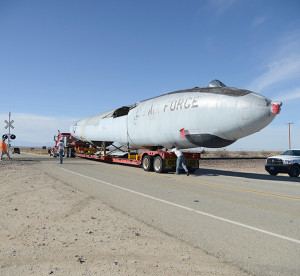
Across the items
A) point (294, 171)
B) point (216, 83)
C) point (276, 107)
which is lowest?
point (294, 171)

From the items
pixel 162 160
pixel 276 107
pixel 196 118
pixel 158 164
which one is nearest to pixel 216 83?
pixel 196 118

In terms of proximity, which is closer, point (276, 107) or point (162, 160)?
point (276, 107)

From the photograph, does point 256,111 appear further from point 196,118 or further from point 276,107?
point 196,118

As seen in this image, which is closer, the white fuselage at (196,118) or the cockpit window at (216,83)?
the white fuselage at (196,118)

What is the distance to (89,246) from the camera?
4.14 metres

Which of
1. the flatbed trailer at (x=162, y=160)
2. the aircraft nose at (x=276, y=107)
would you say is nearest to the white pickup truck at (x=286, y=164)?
the flatbed trailer at (x=162, y=160)

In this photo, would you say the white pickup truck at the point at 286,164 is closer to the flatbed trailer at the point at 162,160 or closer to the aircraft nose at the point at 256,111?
the flatbed trailer at the point at 162,160

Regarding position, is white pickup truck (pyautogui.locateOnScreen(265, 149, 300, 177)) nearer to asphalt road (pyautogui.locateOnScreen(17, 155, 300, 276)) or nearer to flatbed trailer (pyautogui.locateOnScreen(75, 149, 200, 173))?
flatbed trailer (pyautogui.locateOnScreen(75, 149, 200, 173))

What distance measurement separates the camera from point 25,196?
26.1 feet

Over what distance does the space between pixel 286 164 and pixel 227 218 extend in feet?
40.8

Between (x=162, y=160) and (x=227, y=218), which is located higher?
(x=162, y=160)

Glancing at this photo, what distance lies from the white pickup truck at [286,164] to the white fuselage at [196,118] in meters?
5.73

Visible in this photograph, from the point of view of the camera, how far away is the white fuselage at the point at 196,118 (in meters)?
11.3

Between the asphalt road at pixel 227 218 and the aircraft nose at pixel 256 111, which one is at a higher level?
the aircraft nose at pixel 256 111
